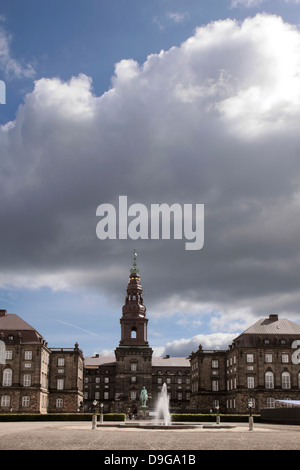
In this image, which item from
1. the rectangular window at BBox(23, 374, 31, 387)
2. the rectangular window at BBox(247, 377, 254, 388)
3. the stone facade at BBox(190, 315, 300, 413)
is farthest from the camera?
the rectangular window at BBox(247, 377, 254, 388)

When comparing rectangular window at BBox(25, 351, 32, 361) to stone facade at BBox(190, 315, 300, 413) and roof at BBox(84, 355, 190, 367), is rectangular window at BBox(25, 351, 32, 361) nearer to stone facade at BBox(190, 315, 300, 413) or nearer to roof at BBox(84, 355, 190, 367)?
stone facade at BBox(190, 315, 300, 413)

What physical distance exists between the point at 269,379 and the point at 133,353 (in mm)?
41304

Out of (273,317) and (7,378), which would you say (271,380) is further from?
(7,378)

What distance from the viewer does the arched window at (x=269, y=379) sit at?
318 feet

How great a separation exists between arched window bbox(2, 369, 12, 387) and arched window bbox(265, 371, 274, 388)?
44.0 metres

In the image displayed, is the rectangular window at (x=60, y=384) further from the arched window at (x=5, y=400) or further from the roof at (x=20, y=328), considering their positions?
the arched window at (x=5, y=400)

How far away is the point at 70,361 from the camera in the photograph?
108375 mm

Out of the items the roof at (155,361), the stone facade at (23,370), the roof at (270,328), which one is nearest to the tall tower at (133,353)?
the roof at (155,361)

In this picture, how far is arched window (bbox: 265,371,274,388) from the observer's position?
97.0 metres

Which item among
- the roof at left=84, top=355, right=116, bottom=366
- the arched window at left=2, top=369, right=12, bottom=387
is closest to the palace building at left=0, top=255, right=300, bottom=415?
the arched window at left=2, top=369, right=12, bottom=387

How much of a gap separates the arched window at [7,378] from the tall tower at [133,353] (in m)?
35.9
